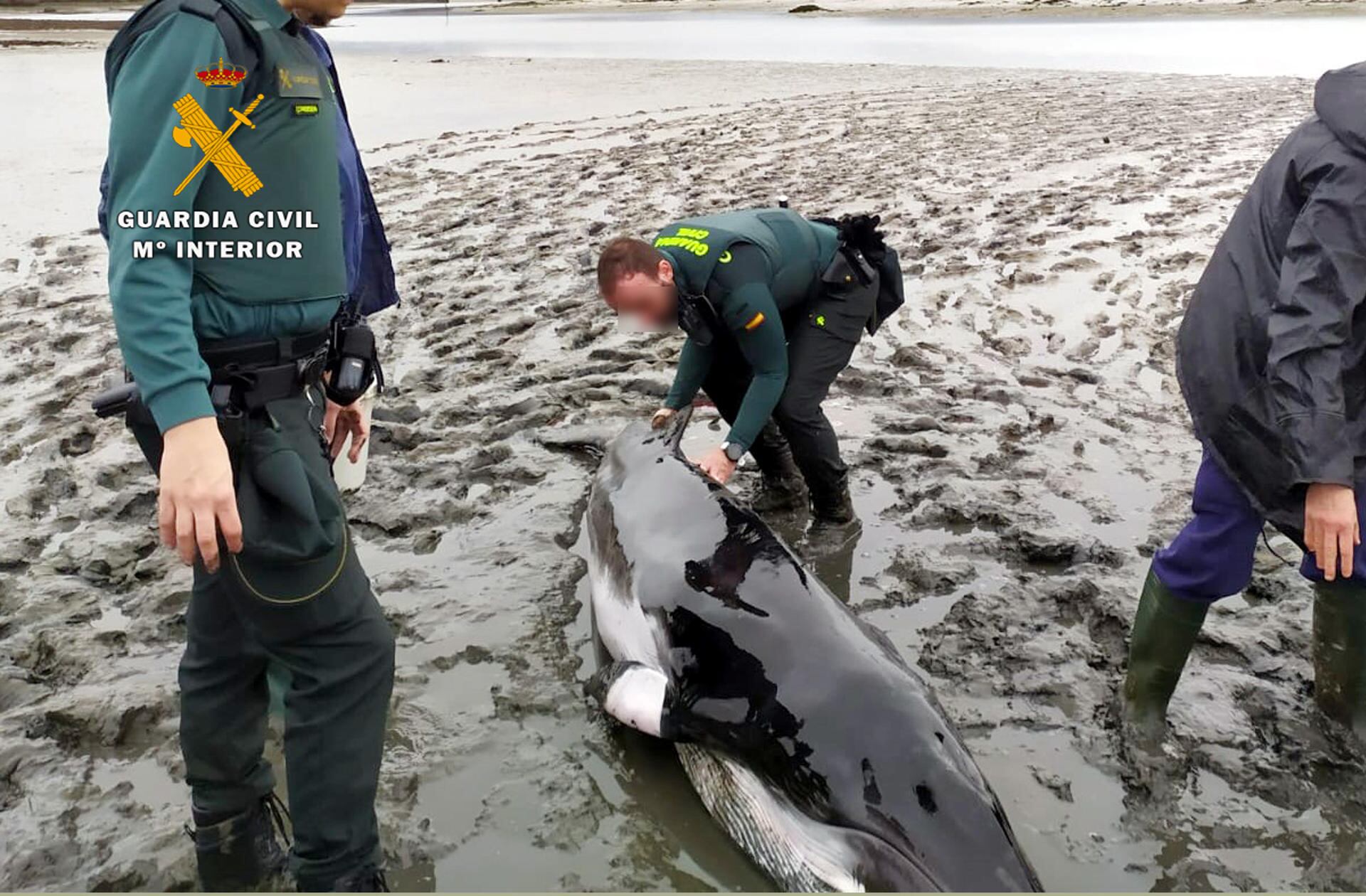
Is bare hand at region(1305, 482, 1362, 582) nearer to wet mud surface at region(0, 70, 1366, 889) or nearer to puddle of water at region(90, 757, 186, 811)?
wet mud surface at region(0, 70, 1366, 889)

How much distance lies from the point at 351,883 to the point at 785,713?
129cm

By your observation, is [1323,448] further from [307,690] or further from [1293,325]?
[307,690]

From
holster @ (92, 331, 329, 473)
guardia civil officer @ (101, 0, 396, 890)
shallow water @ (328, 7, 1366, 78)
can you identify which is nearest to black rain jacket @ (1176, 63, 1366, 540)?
guardia civil officer @ (101, 0, 396, 890)

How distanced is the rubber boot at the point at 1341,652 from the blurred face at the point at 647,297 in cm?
264

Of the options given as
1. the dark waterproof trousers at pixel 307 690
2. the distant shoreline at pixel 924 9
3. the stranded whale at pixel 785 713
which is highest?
the dark waterproof trousers at pixel 307 690

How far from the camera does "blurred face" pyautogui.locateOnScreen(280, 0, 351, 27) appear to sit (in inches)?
98.2

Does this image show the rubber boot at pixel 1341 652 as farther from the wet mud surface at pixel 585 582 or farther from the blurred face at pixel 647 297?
the blurred face at pixel 647 297

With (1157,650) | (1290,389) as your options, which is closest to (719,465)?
(1157,650)

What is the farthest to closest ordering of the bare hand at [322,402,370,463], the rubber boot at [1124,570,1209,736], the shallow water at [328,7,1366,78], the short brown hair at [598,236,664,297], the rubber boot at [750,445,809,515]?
the shallow water at [328,7,1366,78], the rubber boot at [750,445,809,515], the short brown hair at [598,236,664,297], the rubber boot at [1124,570,1209,736], the bare hand at [322,402,370,463]

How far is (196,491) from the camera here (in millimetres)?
2238

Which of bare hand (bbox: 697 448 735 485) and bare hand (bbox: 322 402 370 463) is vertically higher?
bare hand (bbox: 322 402 370 463)

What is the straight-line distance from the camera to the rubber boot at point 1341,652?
3.55 meters

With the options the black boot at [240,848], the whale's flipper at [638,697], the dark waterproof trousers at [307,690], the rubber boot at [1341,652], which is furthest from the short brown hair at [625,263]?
the rubber boot at [1341,652]

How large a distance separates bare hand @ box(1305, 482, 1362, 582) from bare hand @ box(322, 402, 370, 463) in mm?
2717
